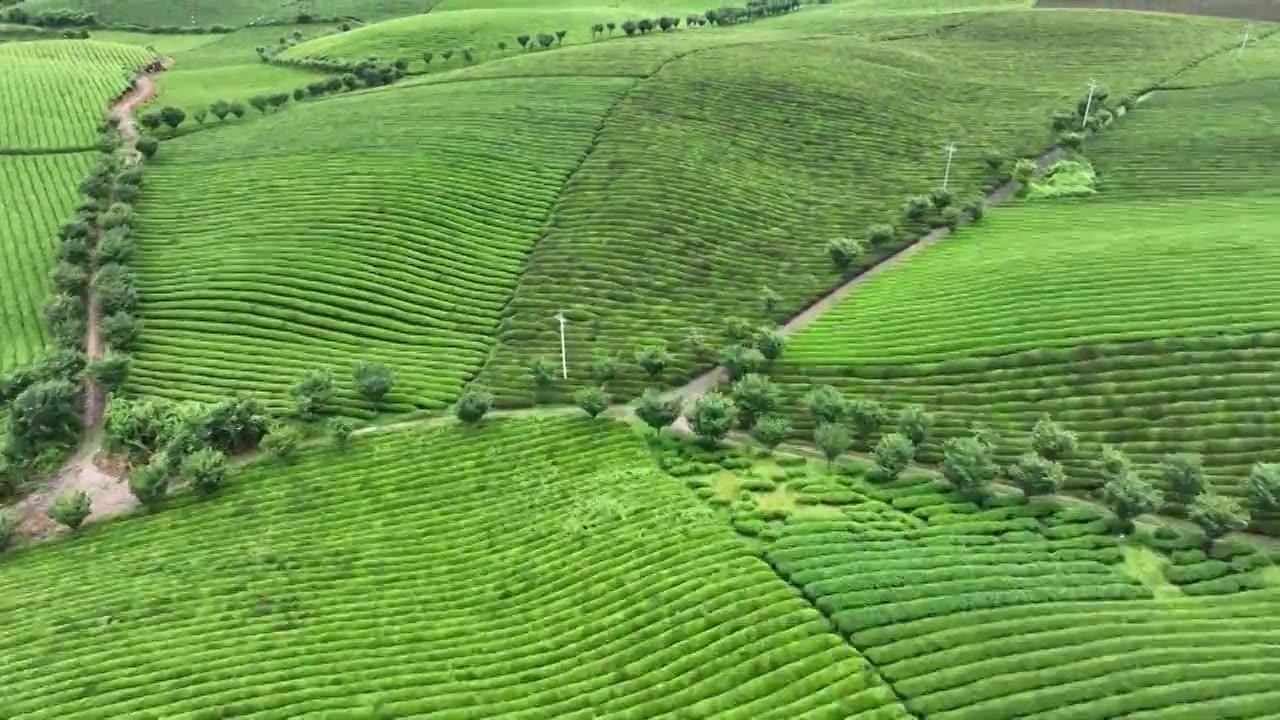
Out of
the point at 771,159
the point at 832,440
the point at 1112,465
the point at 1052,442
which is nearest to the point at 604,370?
the point at 832,440

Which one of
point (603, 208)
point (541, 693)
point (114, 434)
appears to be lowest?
point (541, 693)

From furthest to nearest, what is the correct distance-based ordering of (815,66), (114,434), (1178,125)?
1. (815,66)
2. (1178,125)
3. (114,434)

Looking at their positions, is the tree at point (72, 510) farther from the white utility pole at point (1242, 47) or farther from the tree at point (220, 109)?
the white utility pole at point (1242, 47)

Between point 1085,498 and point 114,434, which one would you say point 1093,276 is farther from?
point 114,434

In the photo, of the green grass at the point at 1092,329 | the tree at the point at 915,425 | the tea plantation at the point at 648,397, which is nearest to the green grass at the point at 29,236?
the tea plantation at the point at 648,397

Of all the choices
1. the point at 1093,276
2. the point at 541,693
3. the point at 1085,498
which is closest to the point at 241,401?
the point at 541,693

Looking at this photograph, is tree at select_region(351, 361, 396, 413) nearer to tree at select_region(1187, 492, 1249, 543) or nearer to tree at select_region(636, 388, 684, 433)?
tree at select_region(636, 388, 684, 433)
